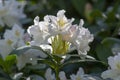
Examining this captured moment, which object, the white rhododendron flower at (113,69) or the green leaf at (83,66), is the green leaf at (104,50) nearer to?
the green leaf at (83,66)

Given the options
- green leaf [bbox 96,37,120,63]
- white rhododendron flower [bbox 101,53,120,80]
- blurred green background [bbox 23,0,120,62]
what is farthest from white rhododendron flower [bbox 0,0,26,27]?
white rhododendron flower [bbox 101,53,120,80]

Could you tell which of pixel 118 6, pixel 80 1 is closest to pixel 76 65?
pixel 118 6

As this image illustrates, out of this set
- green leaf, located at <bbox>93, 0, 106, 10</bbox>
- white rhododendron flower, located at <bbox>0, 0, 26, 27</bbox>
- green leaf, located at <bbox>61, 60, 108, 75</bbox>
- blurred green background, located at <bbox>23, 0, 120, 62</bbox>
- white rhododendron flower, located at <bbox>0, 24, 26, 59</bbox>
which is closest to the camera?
white rhododendron flower, located at <bbox>0, 24, 26, 59</bbox>

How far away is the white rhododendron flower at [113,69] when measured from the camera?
140cm

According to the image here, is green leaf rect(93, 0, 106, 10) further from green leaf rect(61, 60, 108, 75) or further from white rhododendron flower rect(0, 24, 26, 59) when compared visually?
white rhododendron flower rect(0, 24, 26, 59)

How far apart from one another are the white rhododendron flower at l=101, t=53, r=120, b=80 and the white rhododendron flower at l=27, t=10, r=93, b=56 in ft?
0.39

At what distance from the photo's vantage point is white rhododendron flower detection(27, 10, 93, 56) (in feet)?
4.74

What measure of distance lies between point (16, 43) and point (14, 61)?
129 mm

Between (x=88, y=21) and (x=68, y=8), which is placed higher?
(x=68, y=8)

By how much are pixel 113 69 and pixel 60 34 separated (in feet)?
0.68

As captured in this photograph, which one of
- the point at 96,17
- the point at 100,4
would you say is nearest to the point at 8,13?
the point at 96,17

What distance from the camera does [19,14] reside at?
2.24m

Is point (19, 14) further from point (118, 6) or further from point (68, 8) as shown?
point (68, 8)

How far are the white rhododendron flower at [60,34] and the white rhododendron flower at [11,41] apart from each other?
13cm
